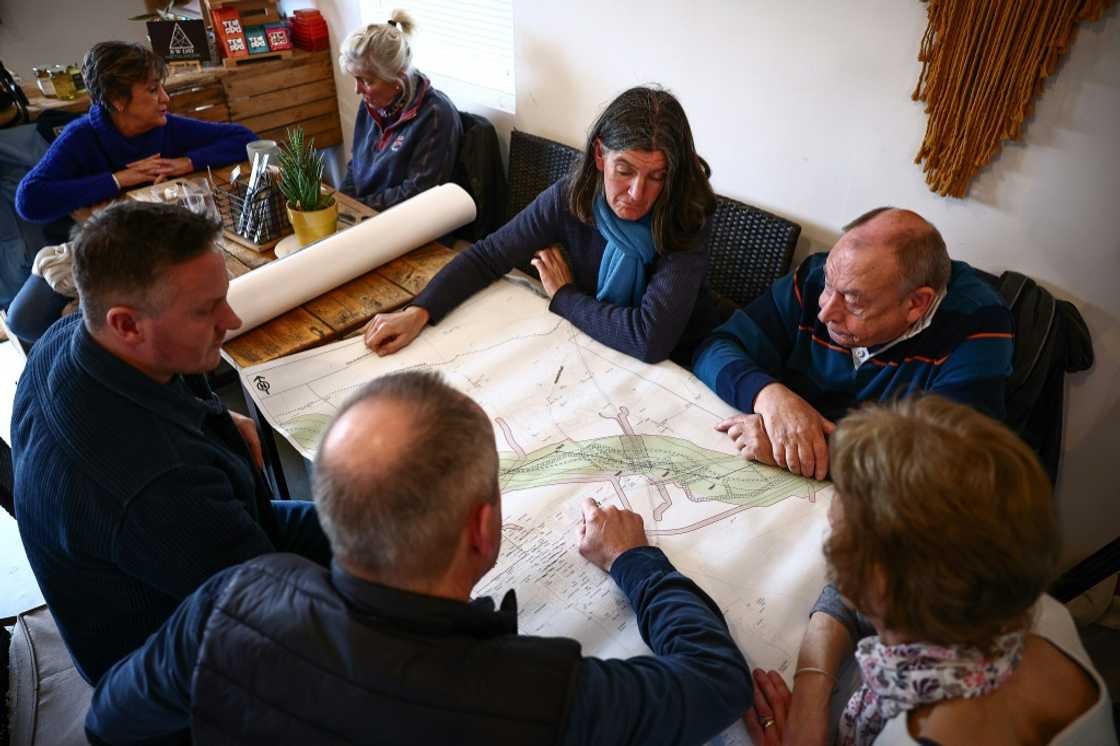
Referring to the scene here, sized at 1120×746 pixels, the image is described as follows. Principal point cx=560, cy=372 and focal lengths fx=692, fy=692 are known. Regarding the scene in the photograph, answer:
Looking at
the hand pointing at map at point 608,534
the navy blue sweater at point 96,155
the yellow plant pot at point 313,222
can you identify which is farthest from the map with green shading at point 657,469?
the navy blue sweater at point 96,155

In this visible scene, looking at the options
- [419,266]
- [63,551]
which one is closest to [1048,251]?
[419,266]

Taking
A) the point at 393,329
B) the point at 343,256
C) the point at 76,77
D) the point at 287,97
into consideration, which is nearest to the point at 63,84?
the point at 76,77

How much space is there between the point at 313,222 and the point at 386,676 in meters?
1.66

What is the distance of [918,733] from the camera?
793 mm

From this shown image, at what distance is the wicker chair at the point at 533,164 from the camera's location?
9.39 feet

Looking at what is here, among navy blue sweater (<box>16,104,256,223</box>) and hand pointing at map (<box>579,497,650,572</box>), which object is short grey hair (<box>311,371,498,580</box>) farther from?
navy blue sweater (<box>16,104,256,223</box>)

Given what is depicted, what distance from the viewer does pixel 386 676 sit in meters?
0.74

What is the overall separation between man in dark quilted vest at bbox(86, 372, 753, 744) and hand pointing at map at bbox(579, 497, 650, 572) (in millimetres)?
284

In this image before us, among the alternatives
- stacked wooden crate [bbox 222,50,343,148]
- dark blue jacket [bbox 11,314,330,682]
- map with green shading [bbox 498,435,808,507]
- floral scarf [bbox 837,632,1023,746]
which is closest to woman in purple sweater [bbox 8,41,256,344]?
stacked wooden crate [bbox 222,50,343,148]

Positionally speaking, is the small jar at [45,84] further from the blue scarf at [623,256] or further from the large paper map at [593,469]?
the blue scarf at [623,256]

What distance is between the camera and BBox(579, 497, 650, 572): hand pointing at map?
115cm

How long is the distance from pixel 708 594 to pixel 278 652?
0.65m

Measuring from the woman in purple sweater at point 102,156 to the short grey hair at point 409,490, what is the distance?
2.11 m

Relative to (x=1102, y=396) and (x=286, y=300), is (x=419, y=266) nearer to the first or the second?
(x=286, y=300)
